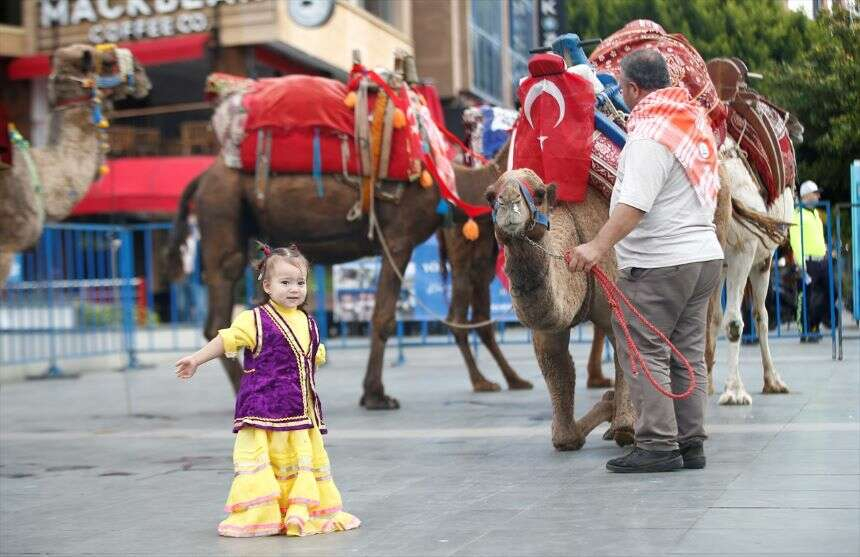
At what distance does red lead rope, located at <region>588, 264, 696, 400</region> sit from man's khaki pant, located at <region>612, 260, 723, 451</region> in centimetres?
4

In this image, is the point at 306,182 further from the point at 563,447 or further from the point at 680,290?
the point at 680,290

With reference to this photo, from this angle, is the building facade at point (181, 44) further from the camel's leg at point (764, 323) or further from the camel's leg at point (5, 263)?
the camel's leg at point (764, 323)

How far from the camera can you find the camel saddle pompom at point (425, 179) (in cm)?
1099

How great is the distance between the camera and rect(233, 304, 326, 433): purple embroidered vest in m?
5.83

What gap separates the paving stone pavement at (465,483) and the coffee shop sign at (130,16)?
54.4ft

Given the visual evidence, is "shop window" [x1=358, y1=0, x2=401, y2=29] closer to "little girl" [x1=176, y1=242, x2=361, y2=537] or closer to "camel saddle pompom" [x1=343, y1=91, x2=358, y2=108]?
"camel saddle pompom" [x1=343, y1=91, x2=358, y2=108]

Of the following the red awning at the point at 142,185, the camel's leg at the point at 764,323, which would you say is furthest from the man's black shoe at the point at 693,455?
the red awning at the point at 142,185

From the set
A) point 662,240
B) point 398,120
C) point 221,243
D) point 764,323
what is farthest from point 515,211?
point 221,243

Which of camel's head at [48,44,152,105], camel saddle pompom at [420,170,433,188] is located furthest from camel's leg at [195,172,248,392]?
camel's head at [48,44,152,105]

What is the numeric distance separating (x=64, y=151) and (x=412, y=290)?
517 cm

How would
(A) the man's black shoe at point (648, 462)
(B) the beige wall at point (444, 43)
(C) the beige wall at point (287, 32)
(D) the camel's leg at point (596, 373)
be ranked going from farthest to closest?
(B) the beige wall at point (444, 43) < (C) the beige wall at point (287, 32) < (D) the camel's leg at point (596, 373) < (A) the man's black shoe at point (648, 462)

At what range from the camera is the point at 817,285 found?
61.6ft

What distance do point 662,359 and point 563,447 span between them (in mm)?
1214

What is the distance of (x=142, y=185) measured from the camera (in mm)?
27688
